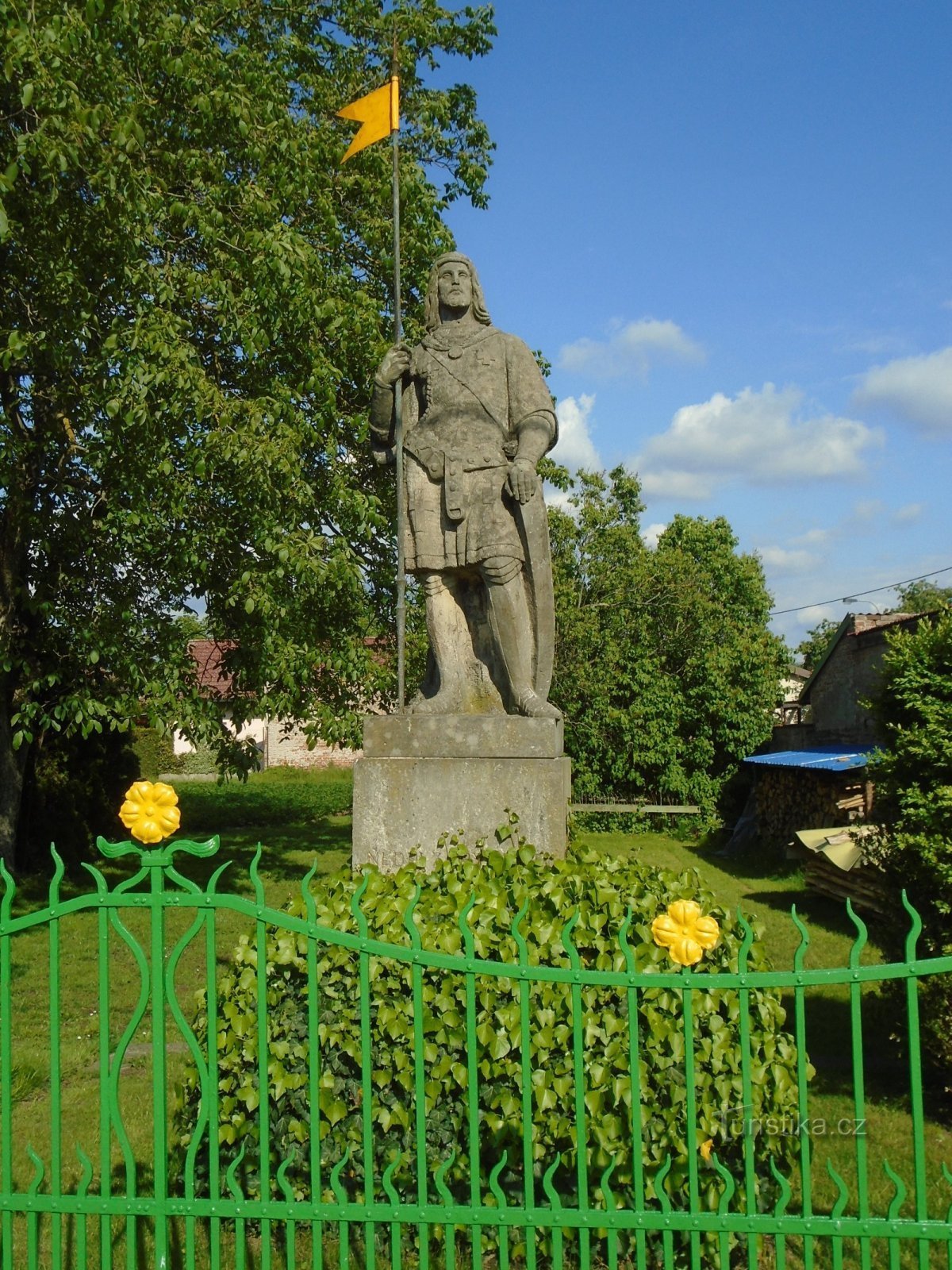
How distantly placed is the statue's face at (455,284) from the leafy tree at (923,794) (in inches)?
127

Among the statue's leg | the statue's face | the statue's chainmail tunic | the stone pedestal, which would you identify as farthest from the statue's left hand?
the stone pedestal

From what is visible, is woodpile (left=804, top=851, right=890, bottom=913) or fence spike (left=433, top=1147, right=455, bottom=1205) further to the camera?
woodpile (left=804, top=851, right=890, bottom=913)

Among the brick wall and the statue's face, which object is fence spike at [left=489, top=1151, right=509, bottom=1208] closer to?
the statue's face

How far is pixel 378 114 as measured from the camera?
567 cm

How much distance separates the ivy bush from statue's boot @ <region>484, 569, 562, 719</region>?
147 centimetres

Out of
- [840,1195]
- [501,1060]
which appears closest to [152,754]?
[501,1060]

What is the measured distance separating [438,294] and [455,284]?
0.39 feet

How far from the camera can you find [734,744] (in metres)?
20.8

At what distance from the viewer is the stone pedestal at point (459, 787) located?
4.96 meters

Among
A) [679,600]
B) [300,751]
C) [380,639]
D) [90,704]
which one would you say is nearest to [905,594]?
[300,751]

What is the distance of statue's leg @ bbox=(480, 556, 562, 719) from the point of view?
5246 mm

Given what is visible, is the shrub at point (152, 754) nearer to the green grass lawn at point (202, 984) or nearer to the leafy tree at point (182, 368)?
the green grass lawn at point (202, 984)

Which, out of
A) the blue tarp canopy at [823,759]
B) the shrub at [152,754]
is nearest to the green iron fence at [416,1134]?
the blue tarp canopy at [823,759]

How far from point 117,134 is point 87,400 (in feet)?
7.21
